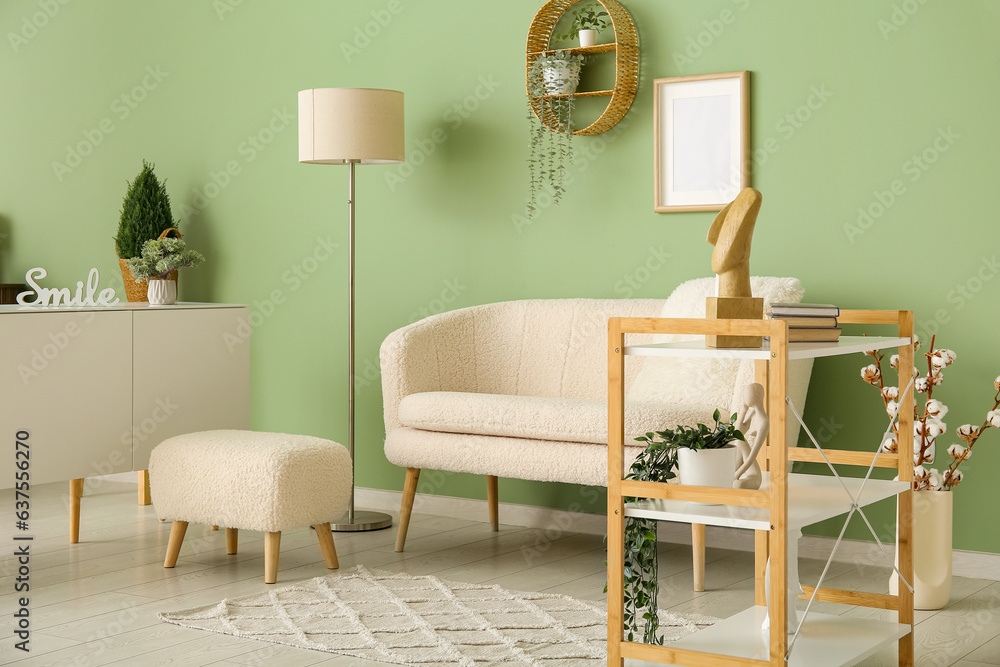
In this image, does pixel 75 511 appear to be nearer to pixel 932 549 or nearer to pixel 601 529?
pixel 601 529

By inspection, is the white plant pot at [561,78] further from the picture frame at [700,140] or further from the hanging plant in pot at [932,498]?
the hanging plant in pot at [932,498]

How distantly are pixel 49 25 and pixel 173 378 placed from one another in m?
2.44

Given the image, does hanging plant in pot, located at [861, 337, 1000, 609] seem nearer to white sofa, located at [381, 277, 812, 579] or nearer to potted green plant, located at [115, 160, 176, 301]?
white sofa, located at [381, 277, 812, 579]

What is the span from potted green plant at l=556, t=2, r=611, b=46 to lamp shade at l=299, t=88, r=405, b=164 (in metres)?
0.67

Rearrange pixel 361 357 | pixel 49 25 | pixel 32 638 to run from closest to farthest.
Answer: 1. pixel 32 638
2. pixel 361 357
3. pixel 49 25

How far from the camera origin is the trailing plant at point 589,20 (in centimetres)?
386

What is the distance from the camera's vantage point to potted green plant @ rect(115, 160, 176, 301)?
183 inches

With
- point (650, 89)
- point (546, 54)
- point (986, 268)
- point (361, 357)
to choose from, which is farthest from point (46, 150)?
point (986, 268)

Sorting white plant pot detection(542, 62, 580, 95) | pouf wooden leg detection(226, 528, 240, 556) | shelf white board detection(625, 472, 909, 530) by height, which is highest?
white plant pot detection(542, 62, 580, 95)

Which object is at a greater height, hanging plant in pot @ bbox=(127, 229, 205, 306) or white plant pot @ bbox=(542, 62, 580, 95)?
white plant pot @ bbox=(542, 62, 580, 95)

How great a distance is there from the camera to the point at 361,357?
4.45m

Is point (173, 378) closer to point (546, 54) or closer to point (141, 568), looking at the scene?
point (141, 568)

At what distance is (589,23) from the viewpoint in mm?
3885

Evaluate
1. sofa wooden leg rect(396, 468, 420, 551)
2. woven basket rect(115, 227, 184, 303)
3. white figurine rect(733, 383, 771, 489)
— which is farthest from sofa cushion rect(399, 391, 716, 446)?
woven basket rect(115, 227, 184, 303)
